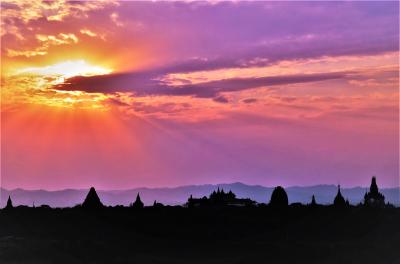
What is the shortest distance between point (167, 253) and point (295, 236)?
947cm

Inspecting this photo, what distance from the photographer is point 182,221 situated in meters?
53.7

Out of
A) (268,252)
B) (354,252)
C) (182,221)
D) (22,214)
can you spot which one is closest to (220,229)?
(182,221)

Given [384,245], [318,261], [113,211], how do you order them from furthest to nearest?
[113,211] < [384,245] < [318,261]

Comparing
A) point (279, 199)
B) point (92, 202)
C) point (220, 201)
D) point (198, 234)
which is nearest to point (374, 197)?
point (279, 199)

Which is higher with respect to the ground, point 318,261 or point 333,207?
point 333,207

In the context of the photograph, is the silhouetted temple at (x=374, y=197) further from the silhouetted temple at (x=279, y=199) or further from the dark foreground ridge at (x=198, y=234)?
the silhouetted temple at (x=279, y=199)

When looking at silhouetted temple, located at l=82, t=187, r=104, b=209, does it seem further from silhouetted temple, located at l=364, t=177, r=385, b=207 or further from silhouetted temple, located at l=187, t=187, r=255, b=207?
silhouetted temple, located at l=364, t=177, r=385, b=207

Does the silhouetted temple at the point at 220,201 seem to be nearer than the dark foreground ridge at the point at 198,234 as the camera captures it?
No

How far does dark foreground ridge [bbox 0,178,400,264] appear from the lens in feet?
155

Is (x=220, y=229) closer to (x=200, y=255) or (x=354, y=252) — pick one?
(x=200, y=255)

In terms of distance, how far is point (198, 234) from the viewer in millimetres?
52312

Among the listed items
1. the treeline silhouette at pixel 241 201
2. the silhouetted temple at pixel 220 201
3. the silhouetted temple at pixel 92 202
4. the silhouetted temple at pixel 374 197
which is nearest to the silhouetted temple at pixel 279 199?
the treeline silhouette at pixel 241 201

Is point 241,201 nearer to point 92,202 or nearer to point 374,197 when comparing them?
point 374,197

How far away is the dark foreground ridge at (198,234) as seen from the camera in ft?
155
